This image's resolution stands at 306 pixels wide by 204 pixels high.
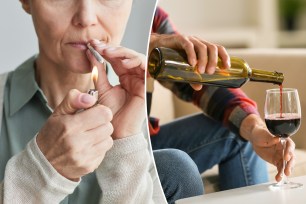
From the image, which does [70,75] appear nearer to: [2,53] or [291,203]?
[2,53]

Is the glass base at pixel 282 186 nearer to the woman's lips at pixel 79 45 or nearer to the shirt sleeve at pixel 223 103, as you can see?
the shirt sleeve at pixel 223 103

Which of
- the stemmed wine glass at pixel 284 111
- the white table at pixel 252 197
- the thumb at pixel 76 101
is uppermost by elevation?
the thumb at pixel 76 101

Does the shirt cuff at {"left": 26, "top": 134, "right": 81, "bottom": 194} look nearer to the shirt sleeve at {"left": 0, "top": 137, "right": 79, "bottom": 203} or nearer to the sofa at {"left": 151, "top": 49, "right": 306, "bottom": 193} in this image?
the shirt sleeve at {"left": 0, "top": 137, "right": 79, "bottom": 203}

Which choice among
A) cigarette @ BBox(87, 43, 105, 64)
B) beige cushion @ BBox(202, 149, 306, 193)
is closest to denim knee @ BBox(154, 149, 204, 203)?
beige cushion @ BBox(202, 149, 306, 193)

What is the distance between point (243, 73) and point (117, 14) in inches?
5.2

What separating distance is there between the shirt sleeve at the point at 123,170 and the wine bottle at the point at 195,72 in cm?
6

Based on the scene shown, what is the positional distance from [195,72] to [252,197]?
0.14 metres

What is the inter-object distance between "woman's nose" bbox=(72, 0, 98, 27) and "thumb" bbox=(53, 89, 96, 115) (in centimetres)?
6

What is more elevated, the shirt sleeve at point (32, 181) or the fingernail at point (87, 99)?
the fingernail at point (87, 99)

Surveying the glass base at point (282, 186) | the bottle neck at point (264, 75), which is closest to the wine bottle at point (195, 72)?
the bottle neck at point (264, 75)

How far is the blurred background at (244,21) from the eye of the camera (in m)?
0.51

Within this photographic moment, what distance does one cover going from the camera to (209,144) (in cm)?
51

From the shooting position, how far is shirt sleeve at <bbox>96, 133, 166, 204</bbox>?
1.63 ft

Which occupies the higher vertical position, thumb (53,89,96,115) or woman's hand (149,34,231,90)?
woman's hand (149,34,231,90)
